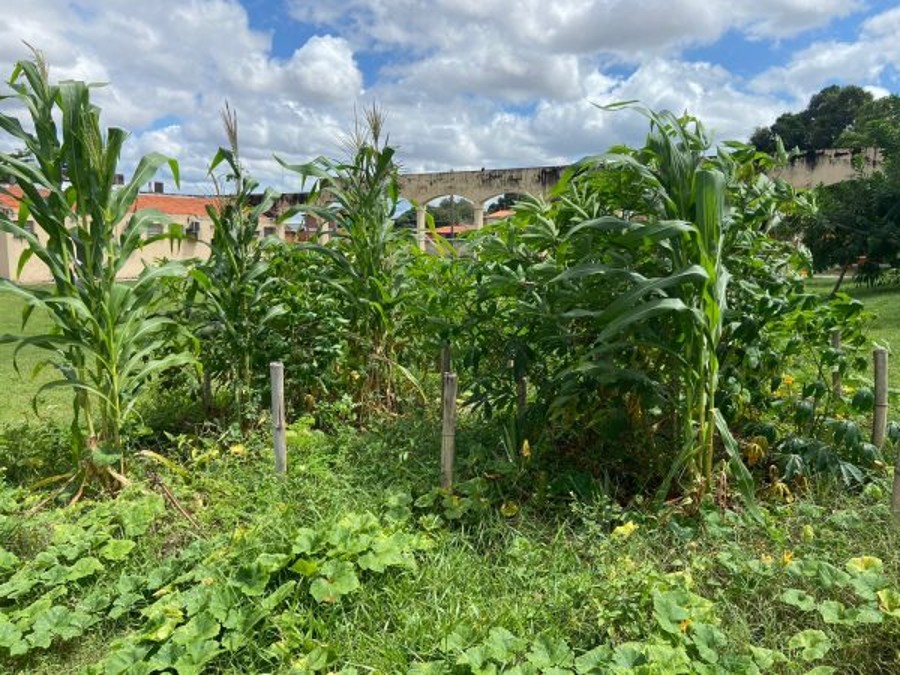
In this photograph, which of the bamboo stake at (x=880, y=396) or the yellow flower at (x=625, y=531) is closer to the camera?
the yellow flower at (x=625, y=531)

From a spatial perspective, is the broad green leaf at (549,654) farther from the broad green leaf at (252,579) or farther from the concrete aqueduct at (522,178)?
the concrete aqueduct at (522,178)

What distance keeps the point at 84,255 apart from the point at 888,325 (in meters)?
8.58

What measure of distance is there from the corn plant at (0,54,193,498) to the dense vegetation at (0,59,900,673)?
1 centimetres

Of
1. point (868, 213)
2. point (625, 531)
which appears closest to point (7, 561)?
point (625, 531)

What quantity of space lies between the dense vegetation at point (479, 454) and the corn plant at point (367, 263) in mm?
25

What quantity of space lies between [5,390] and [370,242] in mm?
4335

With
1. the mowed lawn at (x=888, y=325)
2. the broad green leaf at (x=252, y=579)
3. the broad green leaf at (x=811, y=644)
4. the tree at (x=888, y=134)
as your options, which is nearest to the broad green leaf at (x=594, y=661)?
the broad green leaf at (x=811, y=644)

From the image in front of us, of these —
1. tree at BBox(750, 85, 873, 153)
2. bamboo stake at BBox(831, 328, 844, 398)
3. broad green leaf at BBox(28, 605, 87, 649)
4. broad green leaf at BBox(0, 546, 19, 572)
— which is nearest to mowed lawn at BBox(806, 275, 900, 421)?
bamboo stake at BBox(831, 328, 844, 398)

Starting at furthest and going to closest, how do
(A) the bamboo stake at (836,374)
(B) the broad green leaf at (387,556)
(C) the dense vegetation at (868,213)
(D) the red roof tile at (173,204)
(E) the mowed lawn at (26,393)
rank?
(D) the red roof tile at (173,204)
(C) the dense vegetation at (868,213)
(E) the mowed lawn at (26,393)
(A) the bamboo stake at (836,374)
(B) the broad green leaf at (387,556)

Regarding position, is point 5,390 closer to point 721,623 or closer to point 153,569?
point 153,569

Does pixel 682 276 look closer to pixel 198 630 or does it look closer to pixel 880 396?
pixel 880 396

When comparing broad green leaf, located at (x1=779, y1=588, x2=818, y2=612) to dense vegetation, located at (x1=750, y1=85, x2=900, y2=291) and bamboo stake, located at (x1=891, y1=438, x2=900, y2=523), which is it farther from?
dense vegetation, located at (x1=750, y1=85, x2=900, y2=291)

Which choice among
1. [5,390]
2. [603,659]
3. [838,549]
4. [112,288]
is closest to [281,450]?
[112,288]

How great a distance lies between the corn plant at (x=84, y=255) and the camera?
3131 mm
